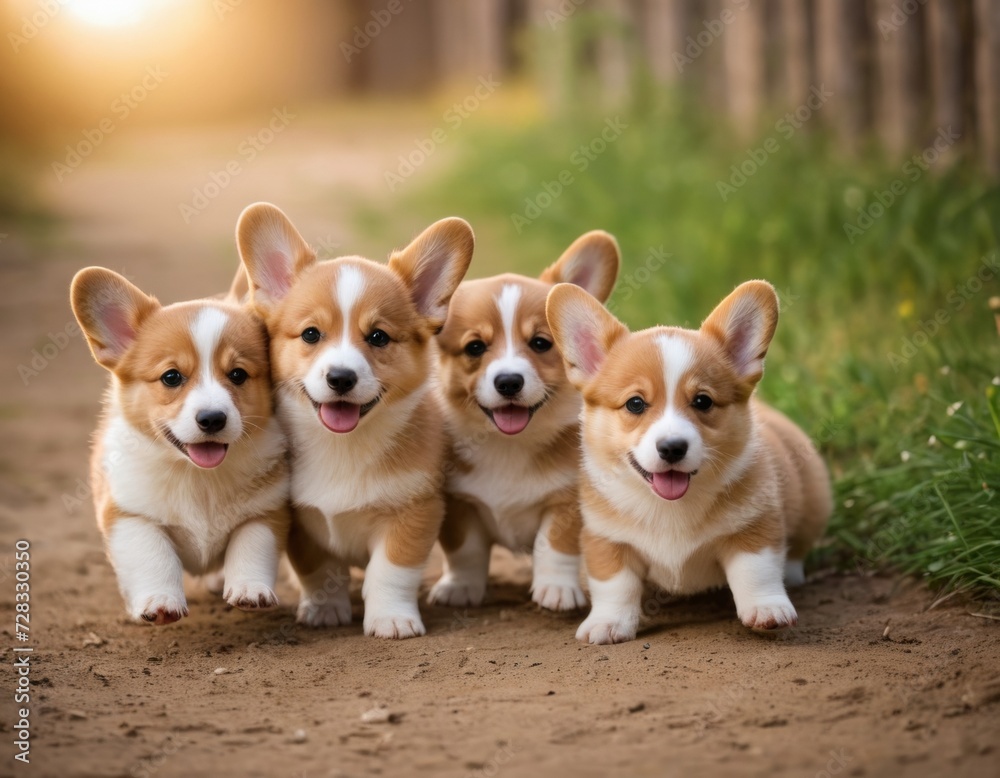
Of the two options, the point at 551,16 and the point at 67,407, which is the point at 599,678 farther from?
the point at 551,16

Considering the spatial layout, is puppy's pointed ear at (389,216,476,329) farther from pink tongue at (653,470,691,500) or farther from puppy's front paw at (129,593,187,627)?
puppy's front paw at (129,593,187,627)

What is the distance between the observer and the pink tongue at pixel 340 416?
368 centimetres

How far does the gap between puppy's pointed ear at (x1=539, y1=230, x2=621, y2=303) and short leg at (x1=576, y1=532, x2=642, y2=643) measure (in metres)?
1.07

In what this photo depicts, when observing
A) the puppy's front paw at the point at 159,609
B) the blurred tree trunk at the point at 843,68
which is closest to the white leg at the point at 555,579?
the puppy's front paw at the point at 159,609

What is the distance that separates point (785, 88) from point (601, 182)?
1446 millimetres

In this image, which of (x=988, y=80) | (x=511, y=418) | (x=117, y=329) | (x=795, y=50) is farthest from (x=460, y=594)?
(x=795, y=50)

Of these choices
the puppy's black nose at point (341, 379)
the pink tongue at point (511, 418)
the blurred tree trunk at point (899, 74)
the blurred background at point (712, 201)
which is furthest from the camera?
the blurred tree trunk at point (899, 74)

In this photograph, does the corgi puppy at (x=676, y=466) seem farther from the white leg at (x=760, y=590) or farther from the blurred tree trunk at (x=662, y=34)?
the blurred tree trunk at (x=662, y=34)

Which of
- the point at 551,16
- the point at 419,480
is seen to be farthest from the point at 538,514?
the point at 551,16

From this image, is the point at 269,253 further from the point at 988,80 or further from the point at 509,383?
the point at 988,80

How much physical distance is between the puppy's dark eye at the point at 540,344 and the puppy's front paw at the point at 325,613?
1099mm

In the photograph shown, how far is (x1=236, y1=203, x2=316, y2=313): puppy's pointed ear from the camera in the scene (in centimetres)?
390

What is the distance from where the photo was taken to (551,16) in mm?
12273

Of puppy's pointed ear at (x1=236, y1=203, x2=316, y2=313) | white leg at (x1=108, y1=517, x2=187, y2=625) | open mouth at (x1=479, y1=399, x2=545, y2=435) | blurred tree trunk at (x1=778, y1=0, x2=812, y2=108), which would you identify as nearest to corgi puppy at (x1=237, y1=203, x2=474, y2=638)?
puppy's pointed ear at (x1=236, y1=203, x2=316, y2=313)
